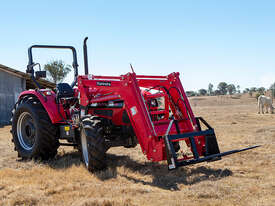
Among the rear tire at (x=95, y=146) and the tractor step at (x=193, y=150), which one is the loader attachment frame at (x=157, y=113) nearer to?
the tractor step at (x=193, y=150)

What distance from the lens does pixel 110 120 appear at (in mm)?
6211

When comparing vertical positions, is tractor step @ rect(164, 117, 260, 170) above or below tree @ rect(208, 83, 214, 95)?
below

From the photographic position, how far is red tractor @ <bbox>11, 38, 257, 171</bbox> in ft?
16.6

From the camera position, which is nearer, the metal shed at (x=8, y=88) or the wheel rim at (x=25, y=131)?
the wheel rim at (x=25, y=131)

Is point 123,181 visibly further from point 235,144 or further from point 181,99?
point 235,144

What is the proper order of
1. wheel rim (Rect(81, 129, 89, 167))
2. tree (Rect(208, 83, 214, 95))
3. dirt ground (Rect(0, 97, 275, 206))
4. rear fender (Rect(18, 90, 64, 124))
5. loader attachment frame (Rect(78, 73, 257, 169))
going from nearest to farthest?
dirt ground (Rect(0, 97, 275, 206)), loader attachment frame (Rect(78, 73, 257, 169)), wheel rim (Rect(81, 129, 89, 167)), rear fender (Rect(18, 90, 64, 124)), tree (Rect(208, 83, 214, 95))

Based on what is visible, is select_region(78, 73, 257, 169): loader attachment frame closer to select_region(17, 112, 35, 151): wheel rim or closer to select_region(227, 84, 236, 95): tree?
select_region(17, 112, 35, 151): wheel rim

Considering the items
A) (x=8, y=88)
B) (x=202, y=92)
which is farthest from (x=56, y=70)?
(x=202, y=92)

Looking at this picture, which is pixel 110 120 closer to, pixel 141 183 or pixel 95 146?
pixel 95 146

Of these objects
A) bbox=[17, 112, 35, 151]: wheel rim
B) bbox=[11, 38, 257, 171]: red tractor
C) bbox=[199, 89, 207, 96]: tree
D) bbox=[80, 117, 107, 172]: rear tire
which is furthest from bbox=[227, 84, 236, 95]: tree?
bbox=[80, 117, 107, 172]: rear tire

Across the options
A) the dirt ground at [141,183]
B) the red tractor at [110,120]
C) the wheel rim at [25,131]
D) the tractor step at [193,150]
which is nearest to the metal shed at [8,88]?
the wheel rim at [25,131]

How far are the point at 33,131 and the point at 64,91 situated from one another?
117cm

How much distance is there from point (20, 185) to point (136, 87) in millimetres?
2300

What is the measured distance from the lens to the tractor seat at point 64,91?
22.1 ft
